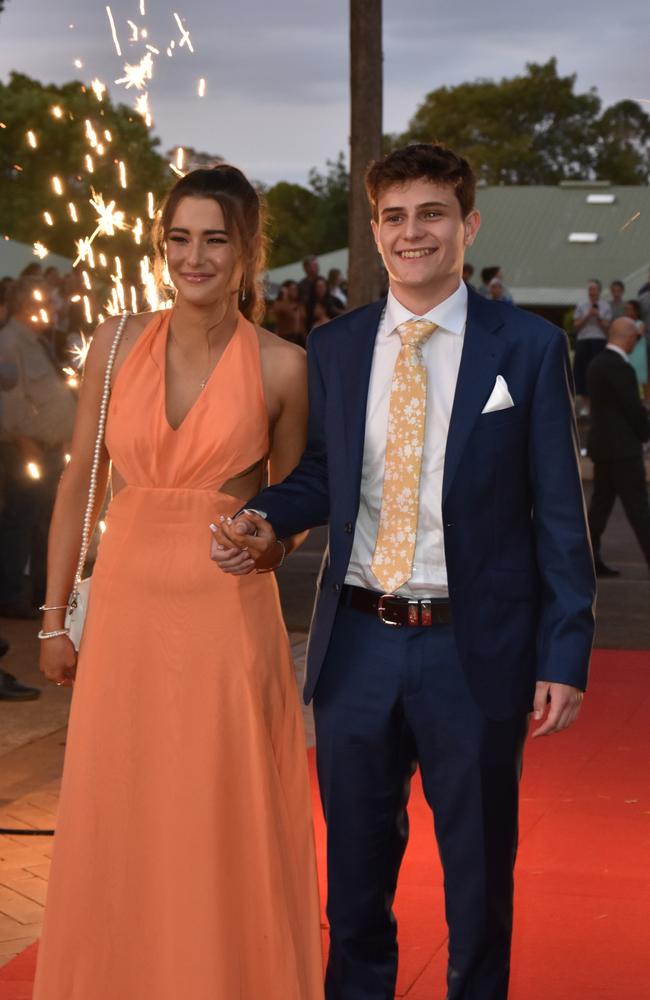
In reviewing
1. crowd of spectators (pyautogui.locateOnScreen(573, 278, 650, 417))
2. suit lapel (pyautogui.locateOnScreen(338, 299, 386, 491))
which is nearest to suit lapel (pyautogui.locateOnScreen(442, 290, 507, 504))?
suit lapel (pyautogui.locateOnScreen(338, 299, 386, 491))

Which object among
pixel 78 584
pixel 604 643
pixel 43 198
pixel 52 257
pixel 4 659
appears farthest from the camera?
pixel 43 198

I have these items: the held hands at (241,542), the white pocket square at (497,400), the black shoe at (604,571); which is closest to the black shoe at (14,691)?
the held hands at (241,542)

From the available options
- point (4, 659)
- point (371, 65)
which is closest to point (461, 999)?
point (4, 659)

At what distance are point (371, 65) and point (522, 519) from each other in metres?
9.52

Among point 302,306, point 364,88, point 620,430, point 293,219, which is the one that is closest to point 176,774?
point 620,430

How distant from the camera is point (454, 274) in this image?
3.58 meters

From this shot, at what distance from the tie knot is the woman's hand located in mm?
1118

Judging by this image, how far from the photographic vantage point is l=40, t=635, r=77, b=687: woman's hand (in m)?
3.81

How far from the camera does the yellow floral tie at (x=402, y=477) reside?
11.3 ft

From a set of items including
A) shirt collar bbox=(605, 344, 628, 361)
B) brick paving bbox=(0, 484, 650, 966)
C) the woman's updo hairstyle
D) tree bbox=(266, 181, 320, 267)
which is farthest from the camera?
tree bbox=(266, 181, 320, 267)

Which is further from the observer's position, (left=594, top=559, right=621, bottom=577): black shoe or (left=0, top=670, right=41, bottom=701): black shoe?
(left=594, top=559, right=621, bottom=577): black shoe

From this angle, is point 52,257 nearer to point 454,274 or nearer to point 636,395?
point 636,395

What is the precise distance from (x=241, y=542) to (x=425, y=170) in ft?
3.09

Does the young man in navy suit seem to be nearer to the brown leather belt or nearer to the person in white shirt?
the brown leather belt
